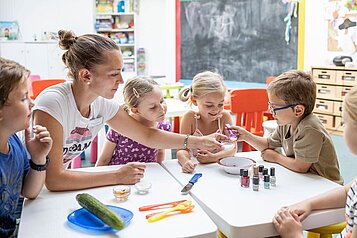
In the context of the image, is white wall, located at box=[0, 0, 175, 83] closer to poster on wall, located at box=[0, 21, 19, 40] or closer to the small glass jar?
poster on wall, located at box=[0, 21, 19, 40]

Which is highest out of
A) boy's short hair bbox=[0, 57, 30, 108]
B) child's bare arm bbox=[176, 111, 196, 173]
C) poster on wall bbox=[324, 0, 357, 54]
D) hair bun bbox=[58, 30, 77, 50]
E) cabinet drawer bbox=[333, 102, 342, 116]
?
poster on wall bbox=[324, 0, 357, 54]

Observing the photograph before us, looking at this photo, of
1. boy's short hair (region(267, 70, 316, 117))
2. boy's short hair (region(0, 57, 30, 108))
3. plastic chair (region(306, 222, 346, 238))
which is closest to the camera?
boy's short hair (region(0, 57, 30, 108))

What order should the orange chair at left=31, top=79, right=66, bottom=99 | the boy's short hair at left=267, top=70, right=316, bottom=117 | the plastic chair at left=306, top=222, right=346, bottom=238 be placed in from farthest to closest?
the orange chair at left=31, top=79, right=66, bottom=99 < the boy's short hair at left=267, top=70, right=316, bottom=117 < the plastic chair at left=306, top=222, right=346, bottom=238

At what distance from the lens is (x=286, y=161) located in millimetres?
1615

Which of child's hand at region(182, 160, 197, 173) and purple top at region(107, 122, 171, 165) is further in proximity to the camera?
purple top at region(107, 122, 171, 165)

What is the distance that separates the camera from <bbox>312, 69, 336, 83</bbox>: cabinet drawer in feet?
17.7

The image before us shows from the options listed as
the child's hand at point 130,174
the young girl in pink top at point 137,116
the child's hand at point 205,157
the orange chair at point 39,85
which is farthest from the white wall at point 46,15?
the child's hand at point 130,174

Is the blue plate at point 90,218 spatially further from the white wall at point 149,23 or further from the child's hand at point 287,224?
the white wall at point 149,23

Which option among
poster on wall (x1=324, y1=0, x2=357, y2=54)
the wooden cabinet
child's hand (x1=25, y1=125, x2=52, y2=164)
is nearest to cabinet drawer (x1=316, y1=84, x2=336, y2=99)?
the wooden cabinet

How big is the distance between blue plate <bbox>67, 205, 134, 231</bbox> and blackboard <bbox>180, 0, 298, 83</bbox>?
17.6 feet

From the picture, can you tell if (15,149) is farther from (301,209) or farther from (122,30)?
(122,30)

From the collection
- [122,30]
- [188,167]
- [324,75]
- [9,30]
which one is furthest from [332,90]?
[9,30]

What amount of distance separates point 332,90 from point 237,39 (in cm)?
189

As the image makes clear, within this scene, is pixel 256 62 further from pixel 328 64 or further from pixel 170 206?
pixel 170 206
